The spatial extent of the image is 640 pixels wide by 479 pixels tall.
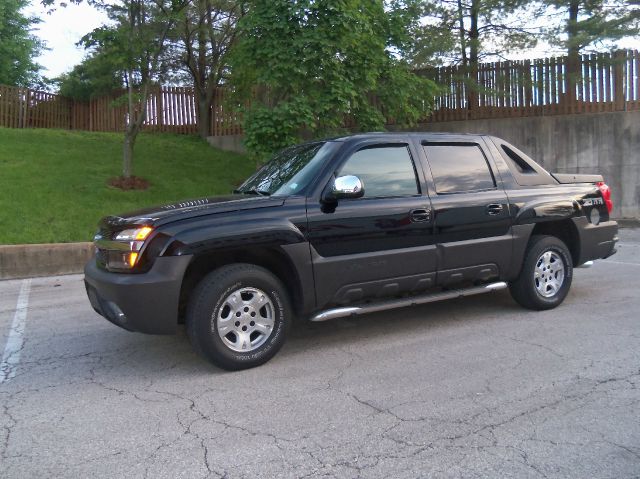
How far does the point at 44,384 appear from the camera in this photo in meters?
4.37

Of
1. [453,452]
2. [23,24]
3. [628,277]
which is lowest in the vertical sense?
[453,452]

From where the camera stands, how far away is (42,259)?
962cm

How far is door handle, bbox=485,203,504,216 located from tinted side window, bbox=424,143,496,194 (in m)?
0.21

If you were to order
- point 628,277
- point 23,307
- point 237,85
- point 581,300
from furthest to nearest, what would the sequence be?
point 237,85 → point 628,277 → point 23,307 → point 581,300

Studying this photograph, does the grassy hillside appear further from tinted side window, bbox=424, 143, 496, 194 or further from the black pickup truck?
tinted side window, bbox=424, 143, 496, 194

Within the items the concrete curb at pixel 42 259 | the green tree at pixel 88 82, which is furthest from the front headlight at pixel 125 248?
the green tree at pixel 88 82

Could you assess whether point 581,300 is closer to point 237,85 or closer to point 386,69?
point 386,69

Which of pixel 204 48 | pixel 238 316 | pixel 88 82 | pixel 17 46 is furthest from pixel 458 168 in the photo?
pixel 17 46

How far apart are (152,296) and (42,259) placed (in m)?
6.44

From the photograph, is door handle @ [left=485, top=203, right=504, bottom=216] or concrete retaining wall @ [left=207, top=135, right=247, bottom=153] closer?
door handle @ [left=485, top=203, right=504, bottom=216]

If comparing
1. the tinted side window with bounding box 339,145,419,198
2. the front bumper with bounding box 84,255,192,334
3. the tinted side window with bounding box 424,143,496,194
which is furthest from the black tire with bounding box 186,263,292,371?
the tinted side window with bounding box 424,143,496,194

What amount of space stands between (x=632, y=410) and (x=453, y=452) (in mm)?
1344

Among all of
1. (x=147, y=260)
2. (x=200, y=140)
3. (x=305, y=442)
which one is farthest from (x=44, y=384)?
(x=200, y=140)

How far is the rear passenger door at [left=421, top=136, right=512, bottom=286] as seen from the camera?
Result: 532 cm
